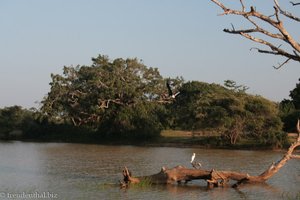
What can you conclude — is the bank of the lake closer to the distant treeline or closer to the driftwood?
the distant treeline

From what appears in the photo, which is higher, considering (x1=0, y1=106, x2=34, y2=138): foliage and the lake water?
(x1=0, y1=106, x2=34, y2=138): foliage

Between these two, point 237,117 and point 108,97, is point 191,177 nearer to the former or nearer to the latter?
point 237,117

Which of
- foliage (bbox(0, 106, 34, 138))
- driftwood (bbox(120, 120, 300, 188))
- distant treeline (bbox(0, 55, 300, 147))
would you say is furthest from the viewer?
foliage (bbox(0, 106, 34, 138))

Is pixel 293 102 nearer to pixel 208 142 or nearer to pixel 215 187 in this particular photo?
pixel 208 142

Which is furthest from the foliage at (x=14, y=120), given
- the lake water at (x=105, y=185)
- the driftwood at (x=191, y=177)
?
the driftwood at (x=191, y=177)

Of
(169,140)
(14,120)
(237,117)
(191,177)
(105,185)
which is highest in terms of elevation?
(14,120)

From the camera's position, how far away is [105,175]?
72.4 feet

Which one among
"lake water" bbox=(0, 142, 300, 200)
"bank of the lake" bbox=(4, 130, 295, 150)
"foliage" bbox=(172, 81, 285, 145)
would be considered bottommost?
"lake water" bbox=(0, 142, 300, 200)

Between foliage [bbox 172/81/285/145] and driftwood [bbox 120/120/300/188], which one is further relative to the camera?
foliage [bbox 172/81/285/145]

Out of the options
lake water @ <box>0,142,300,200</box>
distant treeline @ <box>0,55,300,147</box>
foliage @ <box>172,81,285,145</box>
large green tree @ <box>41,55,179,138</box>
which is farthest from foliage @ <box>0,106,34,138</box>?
lake water @ <box>0,142,300,200</box>

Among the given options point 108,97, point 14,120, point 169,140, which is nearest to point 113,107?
point 108,97

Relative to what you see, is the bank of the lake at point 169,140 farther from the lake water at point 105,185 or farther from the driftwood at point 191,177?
the driftwood at point 191,177

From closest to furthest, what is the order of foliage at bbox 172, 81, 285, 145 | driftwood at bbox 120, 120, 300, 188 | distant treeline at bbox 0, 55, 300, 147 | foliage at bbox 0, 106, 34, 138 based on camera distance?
driftwood at bbox 120, 120, 300, 188, foliage at bbox 172, 81, 285, 145, distant treeline at bbox 0, 55, 300, 147, foliage at bbox 0, 106, 34, 138

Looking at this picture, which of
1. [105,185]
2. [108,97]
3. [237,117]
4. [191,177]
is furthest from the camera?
[108,97]
